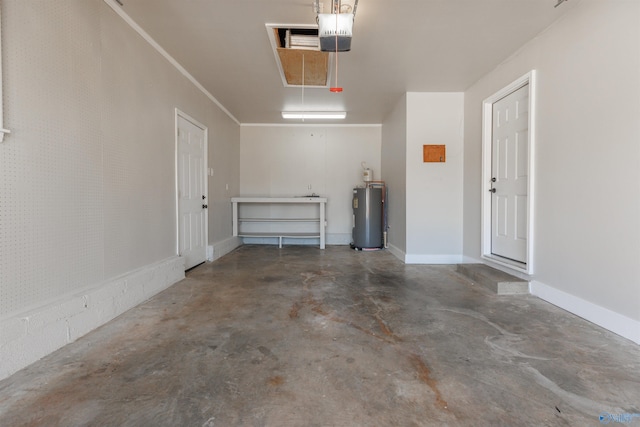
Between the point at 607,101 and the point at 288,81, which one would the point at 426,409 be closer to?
the point at 607,101

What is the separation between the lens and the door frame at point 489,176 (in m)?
3.27

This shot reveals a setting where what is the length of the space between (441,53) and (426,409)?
12.5 feet

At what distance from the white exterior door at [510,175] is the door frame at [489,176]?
0.18 ft

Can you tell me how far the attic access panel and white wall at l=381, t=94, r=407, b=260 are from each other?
5.48 feet

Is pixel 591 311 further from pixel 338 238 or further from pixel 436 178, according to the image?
pixel 338 238

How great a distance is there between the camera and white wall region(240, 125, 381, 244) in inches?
286

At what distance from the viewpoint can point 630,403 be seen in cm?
155

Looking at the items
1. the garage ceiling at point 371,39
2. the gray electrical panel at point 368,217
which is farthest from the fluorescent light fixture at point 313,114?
the gray electrical panel at point 368,217

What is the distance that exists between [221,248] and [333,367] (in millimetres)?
4326

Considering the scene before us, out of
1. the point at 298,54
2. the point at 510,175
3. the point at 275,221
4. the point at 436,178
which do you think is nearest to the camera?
the point at 298,54

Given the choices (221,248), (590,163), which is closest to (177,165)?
(221,248)

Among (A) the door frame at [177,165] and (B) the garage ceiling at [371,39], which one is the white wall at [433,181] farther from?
(A) the door frame at [177,165]

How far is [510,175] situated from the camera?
12.6 ft

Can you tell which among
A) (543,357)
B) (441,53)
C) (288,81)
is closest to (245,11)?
(288,81)
